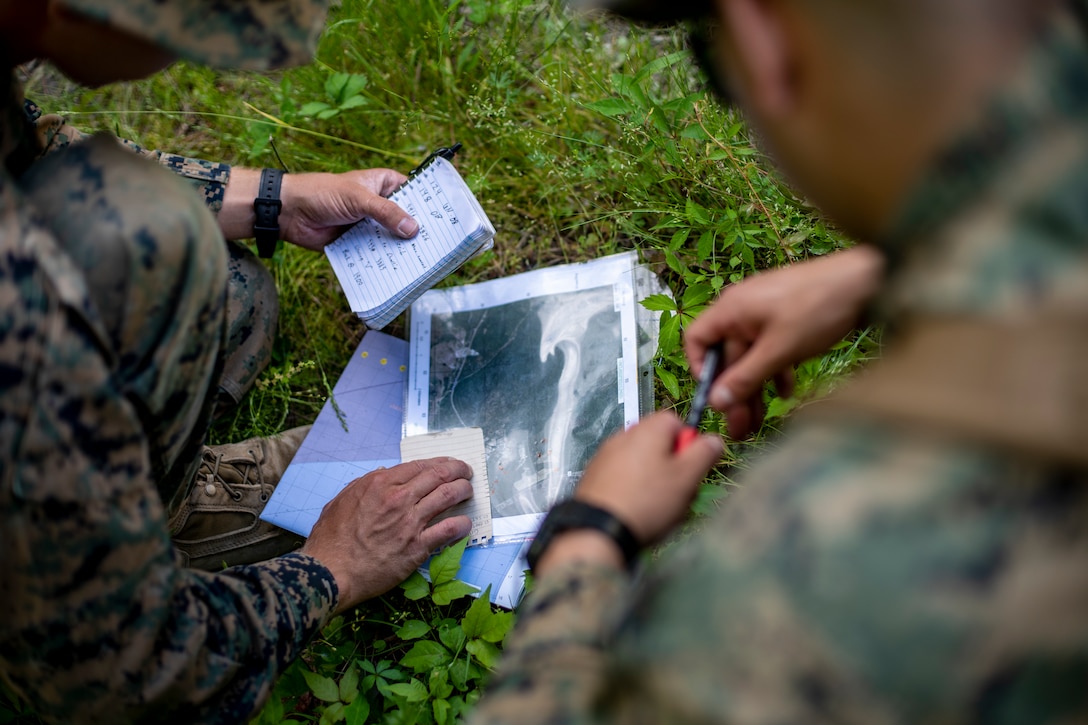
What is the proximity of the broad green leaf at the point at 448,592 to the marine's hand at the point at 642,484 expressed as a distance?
710 millimetres

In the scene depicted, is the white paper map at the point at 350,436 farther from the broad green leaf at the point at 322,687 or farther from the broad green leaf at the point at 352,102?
the broad green leaf at the point at 352,102

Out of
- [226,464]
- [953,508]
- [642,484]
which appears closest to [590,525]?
[642,484]

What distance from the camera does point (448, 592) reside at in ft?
5.64

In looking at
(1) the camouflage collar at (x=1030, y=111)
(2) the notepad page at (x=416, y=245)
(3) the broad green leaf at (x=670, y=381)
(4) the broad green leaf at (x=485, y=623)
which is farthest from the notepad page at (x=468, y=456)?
(1) the camouflage collar at (x=1030, y=111)

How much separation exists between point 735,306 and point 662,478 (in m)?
0.35

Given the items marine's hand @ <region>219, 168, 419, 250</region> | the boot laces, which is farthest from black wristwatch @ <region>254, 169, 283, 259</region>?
the boot laces

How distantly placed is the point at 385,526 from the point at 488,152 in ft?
3.76

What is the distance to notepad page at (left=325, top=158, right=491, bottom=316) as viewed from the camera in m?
1.85

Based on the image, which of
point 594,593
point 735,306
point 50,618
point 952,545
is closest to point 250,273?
point 50,618

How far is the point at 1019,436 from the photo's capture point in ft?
2.12

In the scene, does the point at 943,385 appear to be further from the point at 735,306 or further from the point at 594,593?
the point at 735,306

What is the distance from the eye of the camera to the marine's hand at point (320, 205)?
1888mm

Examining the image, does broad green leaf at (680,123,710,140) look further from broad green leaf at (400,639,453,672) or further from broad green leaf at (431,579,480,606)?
broad green leaf at (400,639,453,672)

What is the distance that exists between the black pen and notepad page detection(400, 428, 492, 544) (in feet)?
2.45
